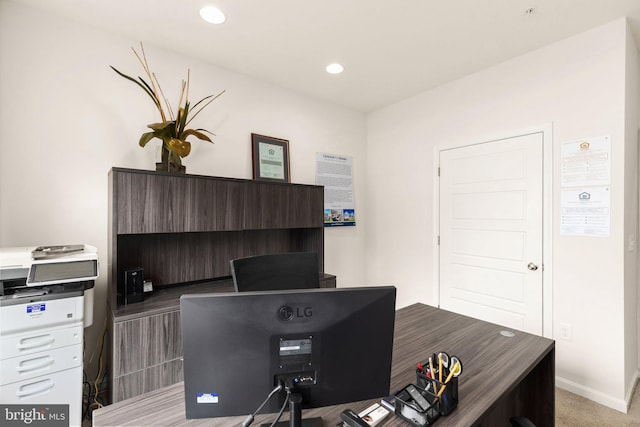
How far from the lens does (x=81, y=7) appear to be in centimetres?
202

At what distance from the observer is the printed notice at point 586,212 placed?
2.17 meters

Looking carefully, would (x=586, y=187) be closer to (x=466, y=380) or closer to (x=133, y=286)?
(x=466, y=380)

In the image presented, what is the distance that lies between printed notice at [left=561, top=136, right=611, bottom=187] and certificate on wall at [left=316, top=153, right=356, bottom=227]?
6.95ft

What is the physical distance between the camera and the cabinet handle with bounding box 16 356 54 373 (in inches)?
61.0

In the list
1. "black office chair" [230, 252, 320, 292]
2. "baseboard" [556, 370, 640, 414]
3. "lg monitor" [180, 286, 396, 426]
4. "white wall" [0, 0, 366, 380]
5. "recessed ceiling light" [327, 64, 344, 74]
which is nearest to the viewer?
"lg monitor" [180, 286, 396, 426]

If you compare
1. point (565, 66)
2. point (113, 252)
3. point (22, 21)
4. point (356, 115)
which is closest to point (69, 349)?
point (113, 252)

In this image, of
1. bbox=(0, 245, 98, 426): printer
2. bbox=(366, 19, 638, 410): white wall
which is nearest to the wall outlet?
bbox=(366, 19, 638, 410): white wall

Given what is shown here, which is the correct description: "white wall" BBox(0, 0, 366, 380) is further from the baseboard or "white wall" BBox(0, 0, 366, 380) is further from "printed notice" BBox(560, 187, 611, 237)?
the baseboard

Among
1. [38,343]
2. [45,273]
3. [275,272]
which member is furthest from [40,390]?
[275,272]

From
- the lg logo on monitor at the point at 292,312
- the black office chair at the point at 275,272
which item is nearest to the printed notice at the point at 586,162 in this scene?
the black office chair at the point at 275,272

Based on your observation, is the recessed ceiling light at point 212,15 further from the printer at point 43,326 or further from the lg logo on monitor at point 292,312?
the lg logo on monitor at point 292,312

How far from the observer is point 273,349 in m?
0.76

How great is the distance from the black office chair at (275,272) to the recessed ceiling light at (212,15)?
1.70 m

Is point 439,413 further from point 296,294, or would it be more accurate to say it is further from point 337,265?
point 337,265
